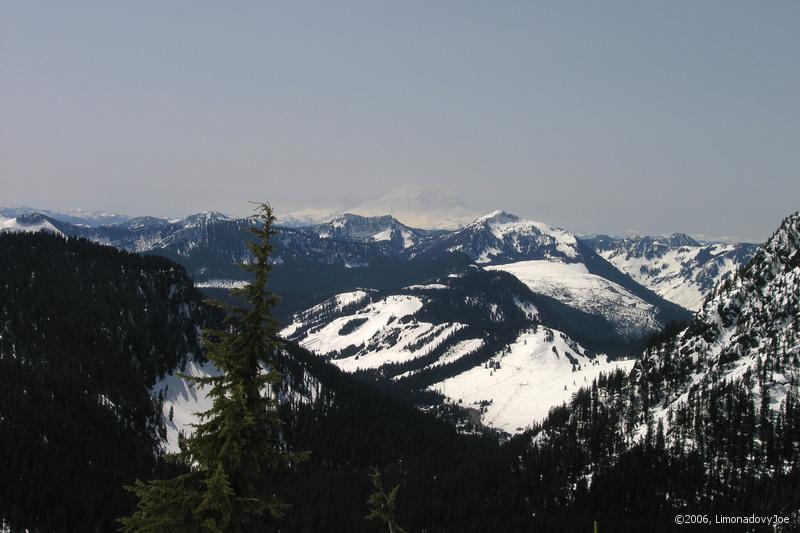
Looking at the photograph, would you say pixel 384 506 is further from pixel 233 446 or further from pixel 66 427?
pixel 66 427

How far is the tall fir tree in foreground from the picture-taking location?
24.7m

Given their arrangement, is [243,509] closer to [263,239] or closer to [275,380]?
[275,380]

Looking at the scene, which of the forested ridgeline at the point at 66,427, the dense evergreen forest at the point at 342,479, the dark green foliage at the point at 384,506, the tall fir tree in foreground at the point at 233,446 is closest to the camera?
the tall fir tree in foreground at the point at 233,446

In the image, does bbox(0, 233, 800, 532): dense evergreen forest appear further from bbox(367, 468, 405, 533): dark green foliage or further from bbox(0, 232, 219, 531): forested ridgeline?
bbox(367, 468, 405, 533): dark green foliage

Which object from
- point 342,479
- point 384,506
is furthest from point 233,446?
point 342,479

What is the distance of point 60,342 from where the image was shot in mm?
192000

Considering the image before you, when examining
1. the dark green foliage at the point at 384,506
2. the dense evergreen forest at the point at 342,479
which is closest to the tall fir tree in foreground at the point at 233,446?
the dark green foliage at the point at 384,506

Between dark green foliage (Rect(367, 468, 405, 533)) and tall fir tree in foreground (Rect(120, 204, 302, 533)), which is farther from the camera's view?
dark green foliage (Rect(367, 468, 405, 533))

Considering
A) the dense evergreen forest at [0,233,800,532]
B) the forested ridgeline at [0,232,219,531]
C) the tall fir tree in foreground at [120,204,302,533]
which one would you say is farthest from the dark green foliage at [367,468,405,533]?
the forested ridgeline at [0,232,219,531]

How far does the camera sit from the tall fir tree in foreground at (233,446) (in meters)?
24.7

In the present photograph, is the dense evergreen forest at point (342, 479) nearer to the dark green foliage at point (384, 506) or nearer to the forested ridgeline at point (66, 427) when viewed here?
the forested ridgeline at point (66, 427)

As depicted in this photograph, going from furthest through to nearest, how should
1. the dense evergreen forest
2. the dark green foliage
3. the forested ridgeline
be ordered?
the dense evergreen forest < the forested ridgeline < the dark green foliage

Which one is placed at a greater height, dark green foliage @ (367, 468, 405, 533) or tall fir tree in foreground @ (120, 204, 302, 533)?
tall fir tree in foreground @ (120, 204, 302, 533)

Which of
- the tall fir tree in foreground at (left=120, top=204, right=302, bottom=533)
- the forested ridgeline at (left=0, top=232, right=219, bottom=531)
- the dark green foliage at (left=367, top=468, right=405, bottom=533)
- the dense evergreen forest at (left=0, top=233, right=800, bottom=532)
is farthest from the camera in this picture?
the dense evergreen forest at (left=0, top=233, right=800, bottom=532)
